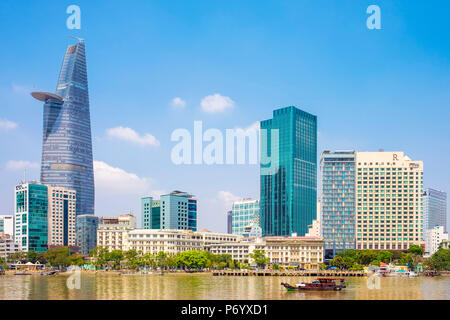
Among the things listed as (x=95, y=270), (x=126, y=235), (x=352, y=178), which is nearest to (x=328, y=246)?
(x=352, y=178)

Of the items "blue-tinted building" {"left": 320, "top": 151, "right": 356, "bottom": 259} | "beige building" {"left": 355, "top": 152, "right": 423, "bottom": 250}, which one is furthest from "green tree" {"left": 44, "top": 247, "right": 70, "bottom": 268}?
"beige building" {"left": 355, "top": 152, "right": 423, "bottom": 250}

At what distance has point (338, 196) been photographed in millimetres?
198625

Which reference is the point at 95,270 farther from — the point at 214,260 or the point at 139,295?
the point at 139,295

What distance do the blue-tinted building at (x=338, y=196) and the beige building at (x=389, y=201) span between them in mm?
2430

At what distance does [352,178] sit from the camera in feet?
651

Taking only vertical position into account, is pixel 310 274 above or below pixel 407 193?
below

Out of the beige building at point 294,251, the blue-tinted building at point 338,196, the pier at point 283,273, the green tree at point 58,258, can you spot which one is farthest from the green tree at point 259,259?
the green tree at point 58,258

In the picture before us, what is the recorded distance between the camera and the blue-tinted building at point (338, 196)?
197 metres

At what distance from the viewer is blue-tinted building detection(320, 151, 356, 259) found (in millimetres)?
197375

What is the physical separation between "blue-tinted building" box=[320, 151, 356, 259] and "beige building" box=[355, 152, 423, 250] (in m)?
2.43

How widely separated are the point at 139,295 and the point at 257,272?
79077 millimetres
